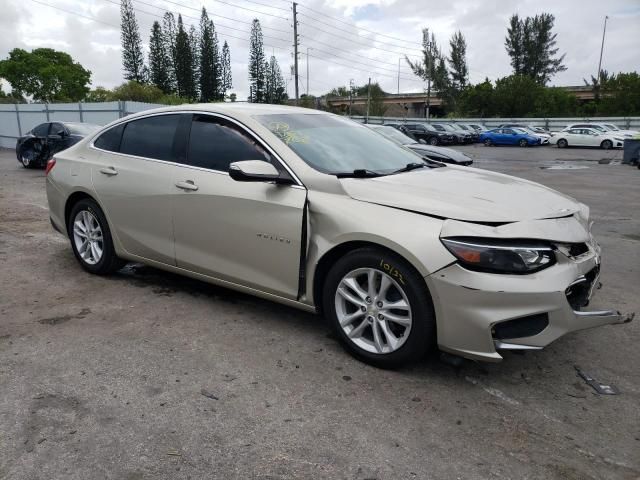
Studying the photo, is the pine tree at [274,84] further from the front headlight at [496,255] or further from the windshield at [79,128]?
the front headlight at [496,255]

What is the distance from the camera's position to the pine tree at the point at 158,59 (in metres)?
75.1

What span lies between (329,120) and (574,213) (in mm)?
1982

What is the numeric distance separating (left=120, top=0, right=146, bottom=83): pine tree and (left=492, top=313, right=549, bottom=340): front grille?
79.2 meters

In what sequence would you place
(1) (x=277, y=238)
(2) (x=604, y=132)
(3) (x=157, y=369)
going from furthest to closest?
(2) (x=604, y=132) < (1) (x=277, y=238) < (3) (x=157, y=369)

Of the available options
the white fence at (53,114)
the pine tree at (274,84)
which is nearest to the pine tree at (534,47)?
the pine tree at (274,84)

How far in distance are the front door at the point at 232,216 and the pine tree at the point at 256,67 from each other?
74.7 metres

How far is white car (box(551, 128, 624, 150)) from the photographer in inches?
1219

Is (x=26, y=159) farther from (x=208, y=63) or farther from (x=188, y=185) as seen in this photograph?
(x=208, y=63)

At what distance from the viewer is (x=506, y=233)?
2.93m

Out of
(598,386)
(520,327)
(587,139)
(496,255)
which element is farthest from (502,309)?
(587,139)

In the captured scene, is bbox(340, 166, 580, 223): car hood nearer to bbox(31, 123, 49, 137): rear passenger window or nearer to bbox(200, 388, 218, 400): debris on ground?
bbox(200, 388, 218, 400): debris on ground

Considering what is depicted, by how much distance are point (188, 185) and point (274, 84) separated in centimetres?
8026

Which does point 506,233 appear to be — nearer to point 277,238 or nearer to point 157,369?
point 277,238

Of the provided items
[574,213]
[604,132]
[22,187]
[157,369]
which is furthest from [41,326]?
[604,132]
